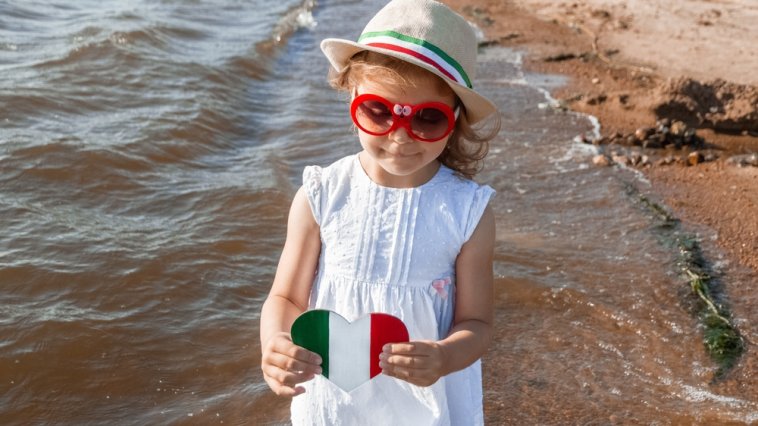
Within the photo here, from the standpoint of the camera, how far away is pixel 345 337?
1982mm

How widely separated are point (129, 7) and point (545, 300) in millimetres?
7380

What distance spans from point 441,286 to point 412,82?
51 centimetres

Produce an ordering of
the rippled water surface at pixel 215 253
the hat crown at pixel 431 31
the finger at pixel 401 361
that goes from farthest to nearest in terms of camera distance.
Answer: the rippled water surface at pixel 215 253 < the hat crown at pixel 431 31 < the finger at pixel 401 361

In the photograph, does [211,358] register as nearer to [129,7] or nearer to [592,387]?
[592,387]

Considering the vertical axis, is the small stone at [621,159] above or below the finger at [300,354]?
below

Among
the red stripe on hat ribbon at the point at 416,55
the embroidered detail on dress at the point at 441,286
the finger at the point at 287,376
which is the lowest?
the finger at the point at 287,376

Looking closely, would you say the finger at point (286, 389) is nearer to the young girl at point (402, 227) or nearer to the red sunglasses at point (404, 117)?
the young girl at point (402, 227)

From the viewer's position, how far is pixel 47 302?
417 centimetres

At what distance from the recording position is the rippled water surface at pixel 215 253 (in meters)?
3.57

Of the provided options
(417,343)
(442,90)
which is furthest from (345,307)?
(442,90)

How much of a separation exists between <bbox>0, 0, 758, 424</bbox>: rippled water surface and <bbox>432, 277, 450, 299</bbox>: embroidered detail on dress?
134 cm

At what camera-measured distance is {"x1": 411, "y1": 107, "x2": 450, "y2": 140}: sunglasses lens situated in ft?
6.81

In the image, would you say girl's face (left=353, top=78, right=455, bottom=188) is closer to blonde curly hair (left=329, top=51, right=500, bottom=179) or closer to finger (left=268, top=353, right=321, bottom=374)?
blonde curly hair (left=329, top=51, right=500, bottom=179)

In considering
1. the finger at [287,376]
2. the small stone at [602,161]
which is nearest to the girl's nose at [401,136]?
the finger at [287,376]
